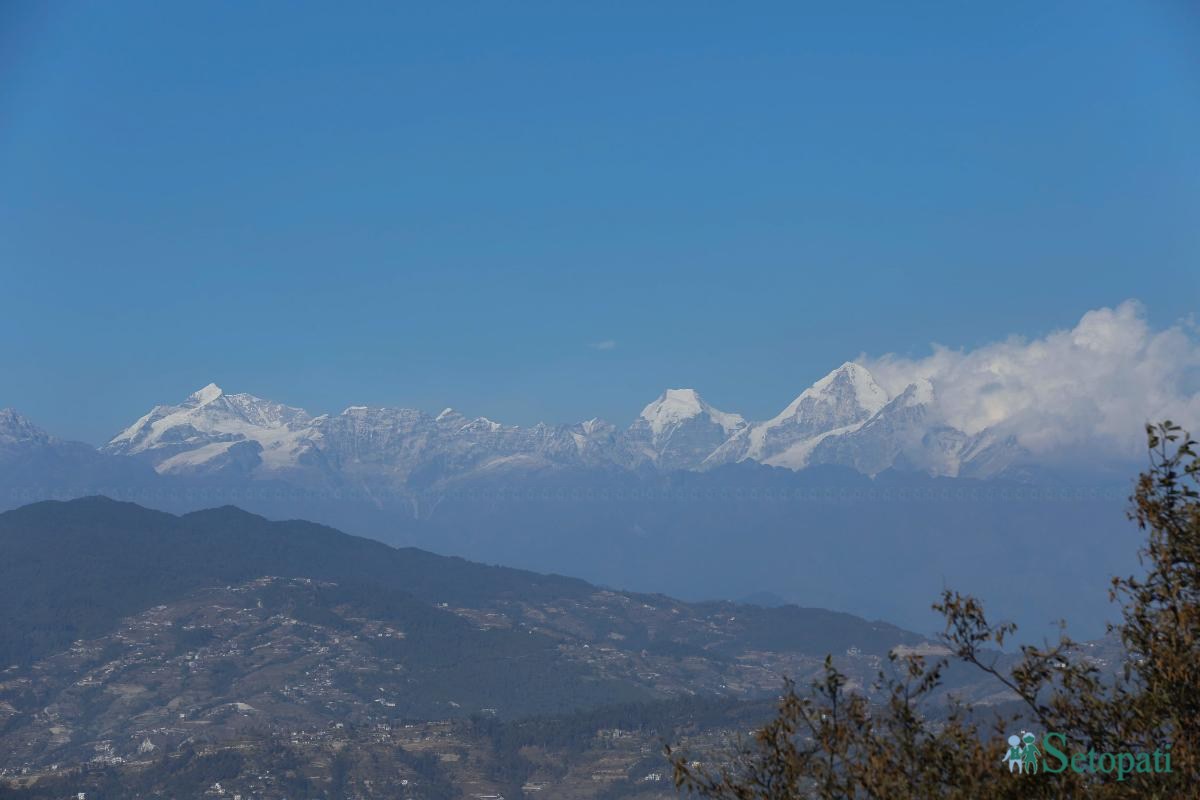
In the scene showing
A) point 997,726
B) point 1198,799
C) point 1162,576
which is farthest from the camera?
point 1162,576

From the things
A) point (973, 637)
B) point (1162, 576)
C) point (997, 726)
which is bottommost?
point (997, 726)

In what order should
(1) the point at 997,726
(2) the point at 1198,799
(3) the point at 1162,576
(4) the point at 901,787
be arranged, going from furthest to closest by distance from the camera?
(3) the point at 1162,576
(1) the point at 997,726
(4) the point at 901,787
(2) the point at 1198,799

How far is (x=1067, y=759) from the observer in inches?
862

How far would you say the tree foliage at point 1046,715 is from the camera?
2180 cm

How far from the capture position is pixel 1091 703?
2475cm

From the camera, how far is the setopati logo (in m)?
21.4

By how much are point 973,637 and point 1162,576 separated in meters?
4.11

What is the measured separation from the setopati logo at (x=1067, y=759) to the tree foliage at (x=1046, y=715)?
21cm

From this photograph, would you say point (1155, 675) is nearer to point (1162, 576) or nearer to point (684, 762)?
point (1162, 576)

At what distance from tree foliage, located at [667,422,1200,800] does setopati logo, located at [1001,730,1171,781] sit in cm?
21

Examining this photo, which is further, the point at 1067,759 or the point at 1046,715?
the point at 1046,715

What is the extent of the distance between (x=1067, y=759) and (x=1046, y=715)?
3657 mm

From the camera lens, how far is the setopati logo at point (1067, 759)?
21438 millimetres

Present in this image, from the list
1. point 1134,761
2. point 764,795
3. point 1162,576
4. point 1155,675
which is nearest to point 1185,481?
point 1162,576
